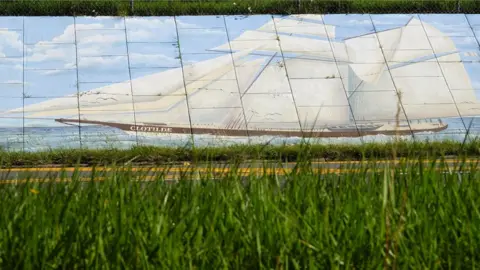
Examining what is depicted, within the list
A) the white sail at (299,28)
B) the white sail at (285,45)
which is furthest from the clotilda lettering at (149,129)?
the white sail at (299,28)

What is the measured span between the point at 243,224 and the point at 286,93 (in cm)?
1335

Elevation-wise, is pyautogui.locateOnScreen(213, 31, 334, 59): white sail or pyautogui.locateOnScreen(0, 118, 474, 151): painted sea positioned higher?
pyautogui.locateOnScreen(213, 31, 334, 59): white sail

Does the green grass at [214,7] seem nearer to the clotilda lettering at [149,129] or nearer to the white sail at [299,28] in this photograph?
the white sail at [299,28]

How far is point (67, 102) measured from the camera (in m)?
17.8

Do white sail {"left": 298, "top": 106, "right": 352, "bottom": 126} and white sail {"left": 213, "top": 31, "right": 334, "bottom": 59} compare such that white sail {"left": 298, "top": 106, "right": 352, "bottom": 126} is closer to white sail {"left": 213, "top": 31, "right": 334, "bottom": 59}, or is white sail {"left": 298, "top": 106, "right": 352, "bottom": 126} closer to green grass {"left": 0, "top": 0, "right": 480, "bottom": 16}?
white sail {"left": 213, "top": 31, "right": 334, "bottom": 59}

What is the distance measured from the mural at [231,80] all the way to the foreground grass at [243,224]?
1026 cm

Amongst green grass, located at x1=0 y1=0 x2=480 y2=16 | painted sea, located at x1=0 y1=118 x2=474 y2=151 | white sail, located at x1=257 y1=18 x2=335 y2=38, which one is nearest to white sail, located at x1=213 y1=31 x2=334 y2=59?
white sail, located at x1=257 y1=18 x2=335 y2=38

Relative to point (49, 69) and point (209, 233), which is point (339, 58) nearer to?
point (49, 69)

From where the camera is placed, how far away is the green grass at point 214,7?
21594mm

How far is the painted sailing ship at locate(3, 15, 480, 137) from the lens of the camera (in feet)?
57.7

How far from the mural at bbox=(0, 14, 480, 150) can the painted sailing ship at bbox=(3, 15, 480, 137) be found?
2 cm

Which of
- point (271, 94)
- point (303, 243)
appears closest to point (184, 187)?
point (303, 243)

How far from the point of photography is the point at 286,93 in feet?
60.9

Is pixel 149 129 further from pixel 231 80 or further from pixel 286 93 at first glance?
pixel 286 93
